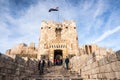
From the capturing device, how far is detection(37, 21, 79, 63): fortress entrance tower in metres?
20.5

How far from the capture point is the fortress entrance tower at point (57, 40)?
2055cm

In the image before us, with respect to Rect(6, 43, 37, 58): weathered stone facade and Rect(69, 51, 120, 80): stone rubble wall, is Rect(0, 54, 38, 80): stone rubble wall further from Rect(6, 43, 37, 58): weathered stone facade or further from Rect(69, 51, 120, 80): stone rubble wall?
Rect(6, 43, 37, 58): weathered stone facade

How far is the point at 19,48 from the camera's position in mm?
27266

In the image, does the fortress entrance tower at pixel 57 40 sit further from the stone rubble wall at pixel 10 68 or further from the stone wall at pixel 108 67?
the stone wall at pixel 108 67

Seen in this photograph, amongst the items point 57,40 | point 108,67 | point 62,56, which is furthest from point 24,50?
point 108,67

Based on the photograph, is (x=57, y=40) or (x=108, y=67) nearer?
(x=108, y=67)

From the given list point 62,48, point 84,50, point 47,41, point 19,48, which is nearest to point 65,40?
point 62,48

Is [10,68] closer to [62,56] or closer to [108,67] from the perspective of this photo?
[108,67]

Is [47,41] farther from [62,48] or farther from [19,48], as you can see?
[19,48]

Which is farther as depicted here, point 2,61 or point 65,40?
point 65,40

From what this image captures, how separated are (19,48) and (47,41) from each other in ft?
29.0

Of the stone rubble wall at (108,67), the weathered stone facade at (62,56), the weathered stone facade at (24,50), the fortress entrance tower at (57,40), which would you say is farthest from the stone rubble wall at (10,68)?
the weathered stone facade at (24,50)

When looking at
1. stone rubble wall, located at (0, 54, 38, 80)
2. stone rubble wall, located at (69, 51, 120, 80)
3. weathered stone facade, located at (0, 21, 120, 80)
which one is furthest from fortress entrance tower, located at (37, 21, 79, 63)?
stone rubble wall, located at (69, 51, 120, 80)

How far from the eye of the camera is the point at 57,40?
2127 cm
